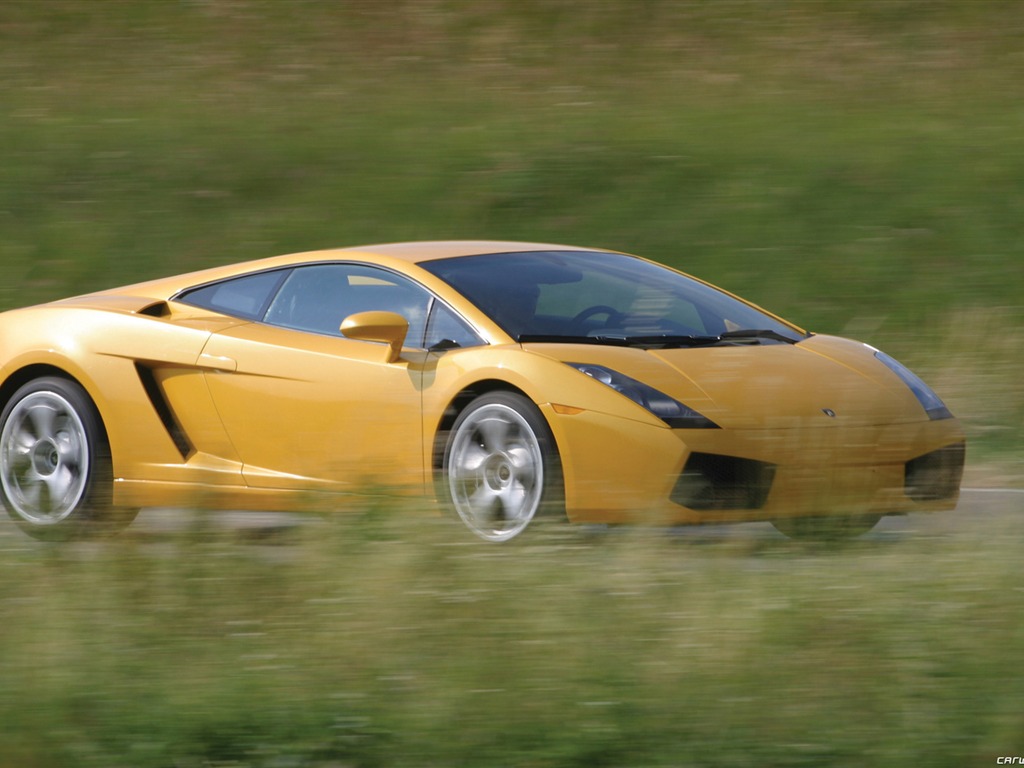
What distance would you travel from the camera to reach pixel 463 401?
219 inches

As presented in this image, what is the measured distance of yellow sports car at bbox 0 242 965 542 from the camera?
5164 millimetres

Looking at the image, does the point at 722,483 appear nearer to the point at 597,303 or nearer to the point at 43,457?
the point at 597,303

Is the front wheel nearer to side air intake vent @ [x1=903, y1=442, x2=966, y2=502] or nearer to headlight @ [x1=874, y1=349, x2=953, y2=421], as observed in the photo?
side air intake vent @ [x1=903, y1=442, x2=966, y2=502]

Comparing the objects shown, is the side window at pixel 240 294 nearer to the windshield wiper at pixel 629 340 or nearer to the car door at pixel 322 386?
the car door at pixel 322 386

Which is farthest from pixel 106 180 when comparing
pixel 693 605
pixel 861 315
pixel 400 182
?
pixel 693 605

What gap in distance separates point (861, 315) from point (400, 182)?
4443 mm

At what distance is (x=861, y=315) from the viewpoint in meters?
10.4

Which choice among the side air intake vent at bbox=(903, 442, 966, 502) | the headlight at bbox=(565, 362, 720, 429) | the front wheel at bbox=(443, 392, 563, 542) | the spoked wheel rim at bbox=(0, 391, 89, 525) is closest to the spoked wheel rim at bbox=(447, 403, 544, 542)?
the front wheel at bbox=(443, 392, 563, 542)

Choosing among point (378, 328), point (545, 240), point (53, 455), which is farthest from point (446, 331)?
point (545, 240)

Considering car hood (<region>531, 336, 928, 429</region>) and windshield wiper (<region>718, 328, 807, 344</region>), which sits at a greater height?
windshield wiper (<region>718, 328, 807, 344</region>)

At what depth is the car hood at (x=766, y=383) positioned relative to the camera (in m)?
5.29

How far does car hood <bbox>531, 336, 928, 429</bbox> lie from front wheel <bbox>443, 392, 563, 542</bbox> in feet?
0.96

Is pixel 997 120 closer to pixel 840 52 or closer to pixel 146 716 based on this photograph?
pixel 840 52

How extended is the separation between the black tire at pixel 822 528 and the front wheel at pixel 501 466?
762 millimetres
